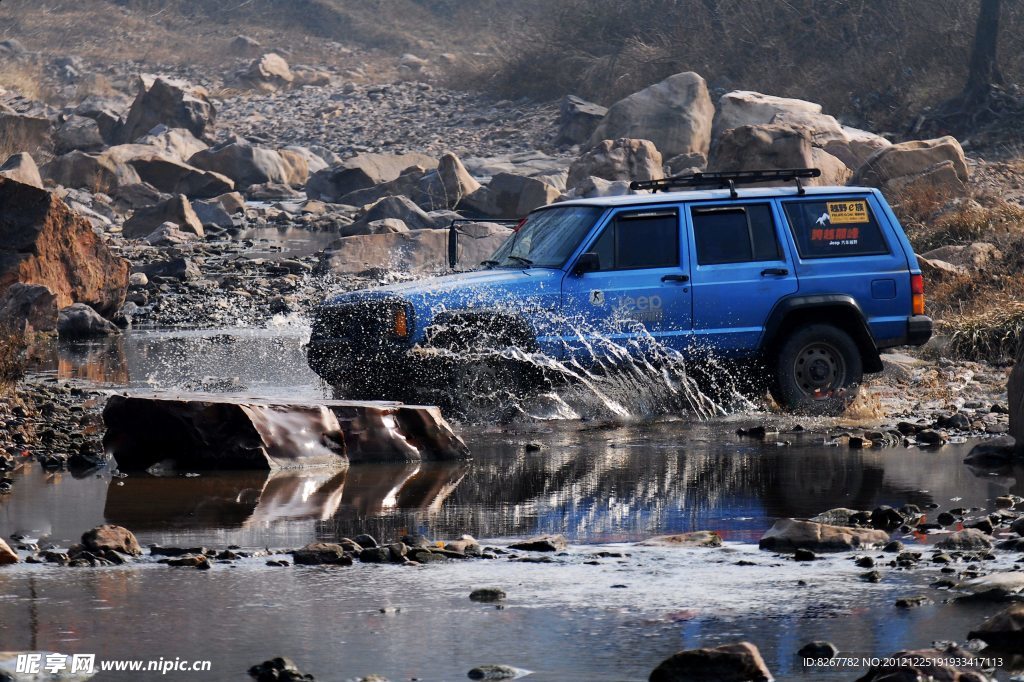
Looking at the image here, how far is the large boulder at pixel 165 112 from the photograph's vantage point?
1766 inches

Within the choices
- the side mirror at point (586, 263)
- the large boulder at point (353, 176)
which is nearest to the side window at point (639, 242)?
the side mirror at point (586, 263)

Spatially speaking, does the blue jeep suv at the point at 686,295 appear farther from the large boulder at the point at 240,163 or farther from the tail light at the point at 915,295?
the large boulder at the point at 240,163

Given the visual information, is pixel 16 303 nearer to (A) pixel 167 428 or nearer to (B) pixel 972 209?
(A) pixel 167 428

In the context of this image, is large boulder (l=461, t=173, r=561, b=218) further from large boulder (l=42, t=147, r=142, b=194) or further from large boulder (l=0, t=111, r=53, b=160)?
large boulder (l=0, t=111, r=53, b=160)

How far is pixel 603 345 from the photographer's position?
11938 mm

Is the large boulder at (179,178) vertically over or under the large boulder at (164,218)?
over

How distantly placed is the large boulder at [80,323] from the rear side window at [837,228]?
9031 millimetres

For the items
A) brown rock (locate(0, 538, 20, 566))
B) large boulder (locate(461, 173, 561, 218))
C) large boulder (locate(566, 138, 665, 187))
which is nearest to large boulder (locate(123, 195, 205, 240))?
large boulder (locate(461, 173, 561, 218))

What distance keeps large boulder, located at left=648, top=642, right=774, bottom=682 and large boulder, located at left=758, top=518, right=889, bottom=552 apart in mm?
2170

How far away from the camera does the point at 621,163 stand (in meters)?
29.4

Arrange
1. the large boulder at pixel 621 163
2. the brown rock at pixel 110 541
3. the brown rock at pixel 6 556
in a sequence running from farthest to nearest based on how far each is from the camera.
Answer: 1. the large boulder at pixel 621 163
2. the brown rock at pixel 110 541
3. the brown rock at pixel 6 556

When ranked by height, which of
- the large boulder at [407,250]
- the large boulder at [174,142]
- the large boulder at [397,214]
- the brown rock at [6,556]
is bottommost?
the brown rock at [6,556]

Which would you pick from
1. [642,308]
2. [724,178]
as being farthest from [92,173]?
[642,308]

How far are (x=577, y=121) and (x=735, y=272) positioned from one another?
97.7ft
